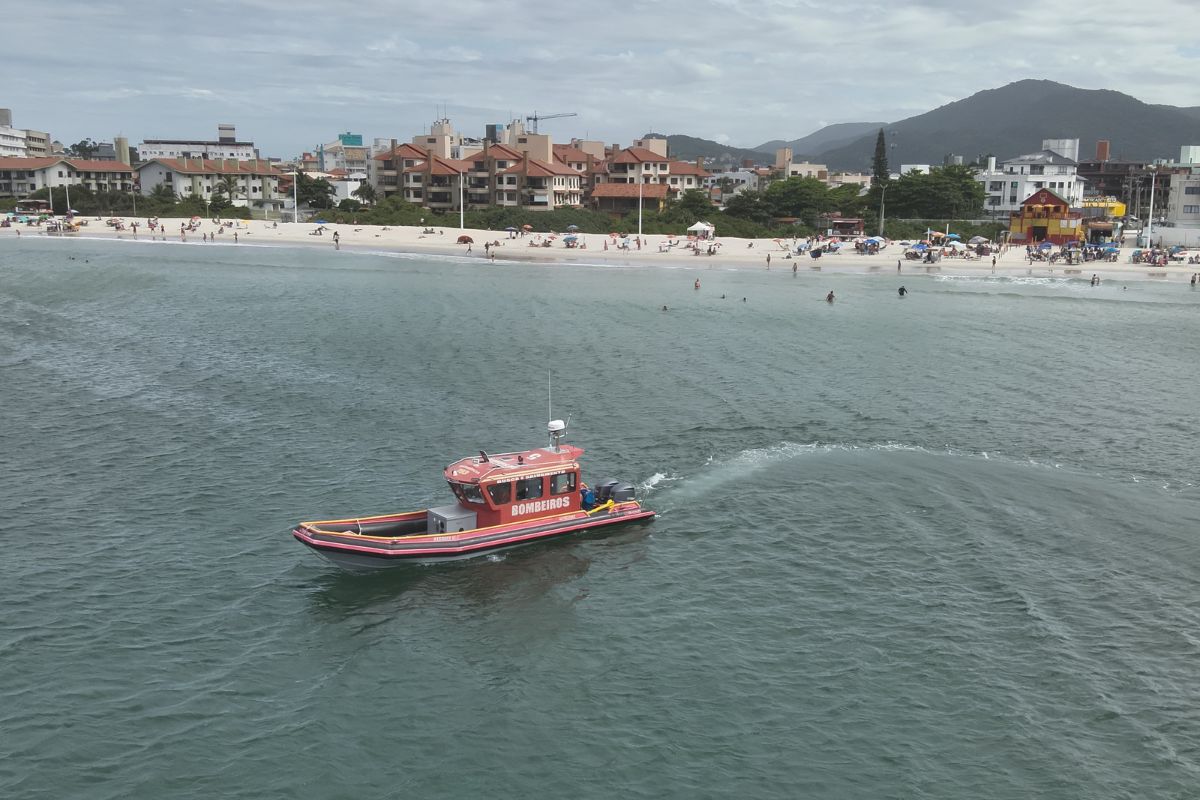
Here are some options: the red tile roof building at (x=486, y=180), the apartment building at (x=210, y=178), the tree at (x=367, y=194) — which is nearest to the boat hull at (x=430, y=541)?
the red tile roof building at (x=486, y=180)

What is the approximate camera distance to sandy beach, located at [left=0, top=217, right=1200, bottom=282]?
126m

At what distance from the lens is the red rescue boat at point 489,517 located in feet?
102

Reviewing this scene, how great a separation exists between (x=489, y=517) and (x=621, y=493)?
5.28 m

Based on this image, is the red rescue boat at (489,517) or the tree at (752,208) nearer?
the red rescue boat at (489,517)

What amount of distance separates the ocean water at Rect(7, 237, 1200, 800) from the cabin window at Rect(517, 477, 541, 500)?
1857 mm

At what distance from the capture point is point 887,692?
984 inches

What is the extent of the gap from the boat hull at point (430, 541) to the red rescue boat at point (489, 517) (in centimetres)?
3

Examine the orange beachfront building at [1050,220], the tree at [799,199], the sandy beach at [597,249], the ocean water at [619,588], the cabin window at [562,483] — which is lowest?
the ocean water at [619,588]

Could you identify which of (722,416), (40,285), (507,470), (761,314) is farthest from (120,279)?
(507,470)

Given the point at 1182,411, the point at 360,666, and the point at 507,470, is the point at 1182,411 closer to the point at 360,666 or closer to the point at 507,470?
the point at 507,470

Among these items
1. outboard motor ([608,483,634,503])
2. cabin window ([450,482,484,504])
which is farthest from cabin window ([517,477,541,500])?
outboard motor ([608,483,634,503])

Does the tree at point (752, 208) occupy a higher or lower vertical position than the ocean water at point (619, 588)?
higher

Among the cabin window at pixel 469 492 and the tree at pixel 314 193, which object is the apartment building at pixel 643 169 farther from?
the cabin window at pixel 469 492

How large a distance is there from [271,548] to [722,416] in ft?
79.5
